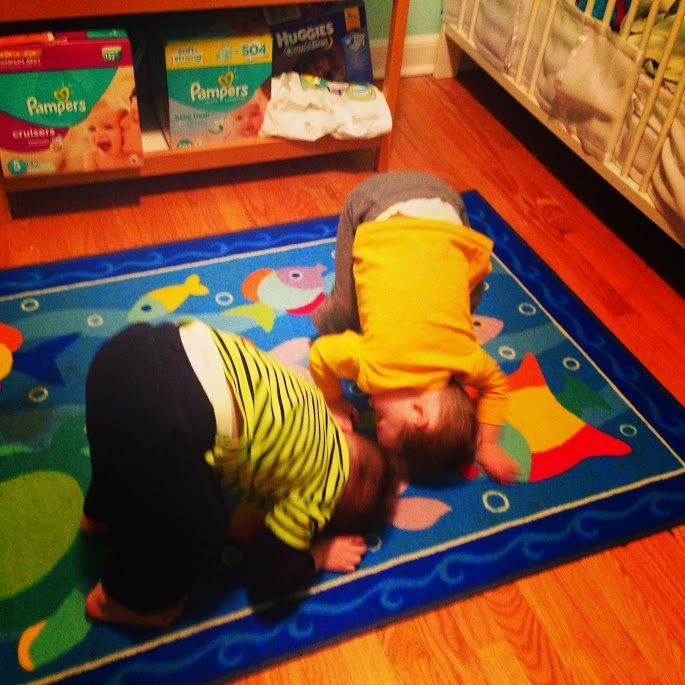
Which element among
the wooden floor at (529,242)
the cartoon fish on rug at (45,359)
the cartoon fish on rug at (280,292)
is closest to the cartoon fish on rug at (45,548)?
the cartoon fish on rug at (45,359)

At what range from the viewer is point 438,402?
3.23 ft

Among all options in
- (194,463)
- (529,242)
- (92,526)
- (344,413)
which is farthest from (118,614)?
(529,242)

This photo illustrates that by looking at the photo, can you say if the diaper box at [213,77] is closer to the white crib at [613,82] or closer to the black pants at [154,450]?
the white crib at [613,82]

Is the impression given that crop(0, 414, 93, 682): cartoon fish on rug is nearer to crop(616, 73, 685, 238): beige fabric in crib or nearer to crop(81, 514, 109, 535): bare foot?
crop(81, 514, 109, 535): bare foot

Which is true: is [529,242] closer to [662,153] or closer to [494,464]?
[662,153]

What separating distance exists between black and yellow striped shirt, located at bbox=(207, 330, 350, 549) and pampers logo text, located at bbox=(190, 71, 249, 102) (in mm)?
870

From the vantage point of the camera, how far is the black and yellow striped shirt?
0.84m

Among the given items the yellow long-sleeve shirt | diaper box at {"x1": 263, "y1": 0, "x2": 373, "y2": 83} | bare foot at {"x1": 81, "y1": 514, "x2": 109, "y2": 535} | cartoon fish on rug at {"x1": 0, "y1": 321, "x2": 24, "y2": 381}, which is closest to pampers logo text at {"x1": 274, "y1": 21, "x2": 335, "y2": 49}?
diaper box at {"x1": 263, "y1": 0, "x2": 373, "y2": 83}

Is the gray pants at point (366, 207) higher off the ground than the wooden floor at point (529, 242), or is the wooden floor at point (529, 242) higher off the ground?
the gray pants at point (366, 207)

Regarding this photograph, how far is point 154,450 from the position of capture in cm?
79

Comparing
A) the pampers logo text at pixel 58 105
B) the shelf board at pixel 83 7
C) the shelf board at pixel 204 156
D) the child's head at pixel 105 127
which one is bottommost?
the shelf board at pixel 204 156

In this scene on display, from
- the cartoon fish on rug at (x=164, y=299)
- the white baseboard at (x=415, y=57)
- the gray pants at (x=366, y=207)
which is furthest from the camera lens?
the white baseboard at (x=415, y=57)

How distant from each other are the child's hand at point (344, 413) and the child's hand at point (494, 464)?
8.6 inches

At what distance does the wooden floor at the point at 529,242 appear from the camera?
3.30ft
